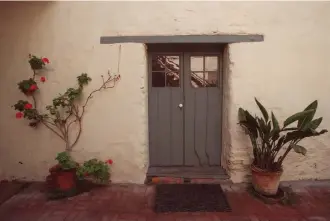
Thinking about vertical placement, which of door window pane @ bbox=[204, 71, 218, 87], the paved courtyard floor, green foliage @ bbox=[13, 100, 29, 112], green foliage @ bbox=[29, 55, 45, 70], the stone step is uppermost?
green foliage @ bbox=[29, 55, 45, 70]

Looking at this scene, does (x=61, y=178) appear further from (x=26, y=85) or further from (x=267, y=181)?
(x=267, y=181)

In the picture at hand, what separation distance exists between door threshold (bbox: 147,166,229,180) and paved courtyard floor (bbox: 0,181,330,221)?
9.7 inches

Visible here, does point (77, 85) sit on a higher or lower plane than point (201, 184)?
higher

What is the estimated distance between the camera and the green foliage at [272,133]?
3297mm

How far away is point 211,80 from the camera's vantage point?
169 inches

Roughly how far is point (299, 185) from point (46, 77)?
4059mm

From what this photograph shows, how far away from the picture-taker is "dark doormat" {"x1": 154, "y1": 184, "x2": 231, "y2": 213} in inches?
132

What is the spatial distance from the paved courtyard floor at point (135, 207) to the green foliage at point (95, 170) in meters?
0.18

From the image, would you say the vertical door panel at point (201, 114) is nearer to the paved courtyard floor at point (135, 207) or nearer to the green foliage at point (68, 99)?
the paved courtyard floor at point (135, 207)

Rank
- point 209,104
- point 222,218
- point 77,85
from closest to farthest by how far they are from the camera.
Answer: point 222,218
point 77,85
point 209,104

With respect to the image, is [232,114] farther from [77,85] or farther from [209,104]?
[77,85]

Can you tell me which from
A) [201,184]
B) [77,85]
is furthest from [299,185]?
[77,85]

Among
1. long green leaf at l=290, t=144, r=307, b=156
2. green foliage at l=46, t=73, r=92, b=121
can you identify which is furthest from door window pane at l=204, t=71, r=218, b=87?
green foliage at l=46, t=73, r=92, b=121

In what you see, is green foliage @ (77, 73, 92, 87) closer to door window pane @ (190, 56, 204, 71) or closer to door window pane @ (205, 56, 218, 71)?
door window pane @ (190, 56, 204, 71)
